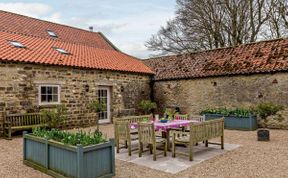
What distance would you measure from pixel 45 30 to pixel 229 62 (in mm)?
11070

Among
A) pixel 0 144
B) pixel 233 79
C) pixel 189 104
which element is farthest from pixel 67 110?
pixel 233 79

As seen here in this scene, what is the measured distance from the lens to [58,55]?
11891 mm

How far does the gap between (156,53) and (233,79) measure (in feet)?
39.3

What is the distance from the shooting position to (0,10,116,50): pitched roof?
13.7 meters

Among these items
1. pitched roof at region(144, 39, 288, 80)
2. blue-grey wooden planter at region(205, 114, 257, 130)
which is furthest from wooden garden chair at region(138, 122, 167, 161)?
pitched roof at region(144, 39, 288, 80)

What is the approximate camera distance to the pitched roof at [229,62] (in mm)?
11828

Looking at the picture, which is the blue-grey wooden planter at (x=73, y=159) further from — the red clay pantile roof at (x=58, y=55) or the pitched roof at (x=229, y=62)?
the pitched roof at (x=229, y=62)

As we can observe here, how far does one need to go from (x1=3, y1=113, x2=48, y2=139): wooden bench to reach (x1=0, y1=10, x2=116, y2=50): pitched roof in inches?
223

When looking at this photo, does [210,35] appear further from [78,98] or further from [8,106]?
[8,106]

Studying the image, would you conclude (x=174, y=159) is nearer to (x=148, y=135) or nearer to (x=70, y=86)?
(x=148, y=135)

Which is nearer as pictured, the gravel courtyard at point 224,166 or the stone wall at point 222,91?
the gravel courtyard at point 224,166

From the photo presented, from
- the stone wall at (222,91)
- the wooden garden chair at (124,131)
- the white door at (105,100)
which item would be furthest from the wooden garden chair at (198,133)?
the white door at (105,100)

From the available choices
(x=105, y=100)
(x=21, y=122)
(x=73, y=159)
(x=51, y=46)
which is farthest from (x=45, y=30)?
(x=73, y=159)

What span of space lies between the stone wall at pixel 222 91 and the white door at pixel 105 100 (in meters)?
3.71
